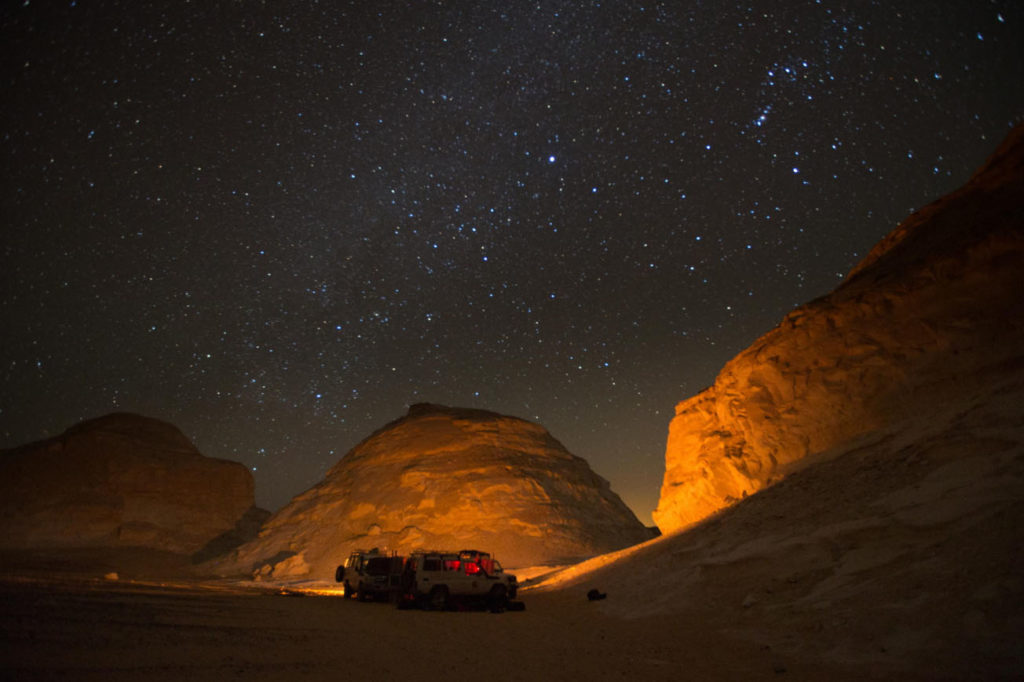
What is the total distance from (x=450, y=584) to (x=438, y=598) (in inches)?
22.9

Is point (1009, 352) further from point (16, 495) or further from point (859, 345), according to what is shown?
point (16, 495)

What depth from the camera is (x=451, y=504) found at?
152 ft

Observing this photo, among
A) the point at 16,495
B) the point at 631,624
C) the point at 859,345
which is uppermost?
the point at 16,495

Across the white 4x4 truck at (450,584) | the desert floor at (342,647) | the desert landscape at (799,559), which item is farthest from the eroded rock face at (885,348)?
the white 4x4 truck at (450,584)

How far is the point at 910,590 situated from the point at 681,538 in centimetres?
1114

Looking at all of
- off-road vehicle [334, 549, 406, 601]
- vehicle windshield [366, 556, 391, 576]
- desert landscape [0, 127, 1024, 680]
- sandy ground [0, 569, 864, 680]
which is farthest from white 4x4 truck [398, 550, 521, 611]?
sandy ground [0, 569, 864, 680]

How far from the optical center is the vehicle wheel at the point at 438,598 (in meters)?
18.7

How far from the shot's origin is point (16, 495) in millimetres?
59000

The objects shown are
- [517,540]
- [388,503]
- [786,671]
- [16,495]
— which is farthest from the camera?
[16,495]

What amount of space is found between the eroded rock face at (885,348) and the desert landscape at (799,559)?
76mm

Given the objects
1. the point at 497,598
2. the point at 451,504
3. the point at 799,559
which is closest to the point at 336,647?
the point at 497,598

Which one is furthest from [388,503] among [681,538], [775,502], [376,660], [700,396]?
[376,660]

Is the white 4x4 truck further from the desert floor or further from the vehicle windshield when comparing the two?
the desert floor

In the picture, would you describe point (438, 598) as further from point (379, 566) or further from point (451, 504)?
point (451, 504)
